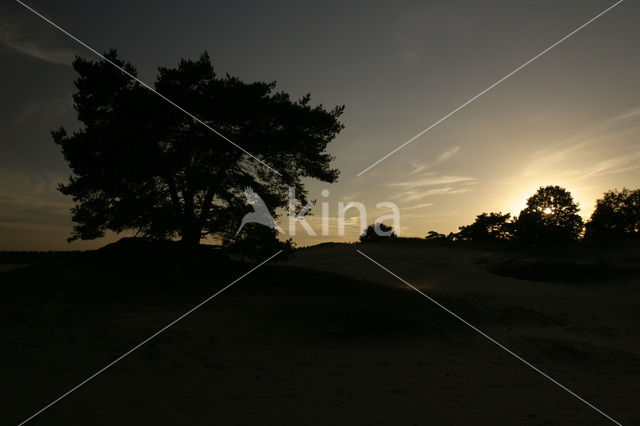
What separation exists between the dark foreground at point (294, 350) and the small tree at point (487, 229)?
22787 millimetres

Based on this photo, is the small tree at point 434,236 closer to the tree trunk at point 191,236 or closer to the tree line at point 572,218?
the tree line at point 572,218

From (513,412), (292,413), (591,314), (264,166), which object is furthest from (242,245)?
(591,314)

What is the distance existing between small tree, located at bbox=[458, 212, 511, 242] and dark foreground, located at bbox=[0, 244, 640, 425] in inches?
897

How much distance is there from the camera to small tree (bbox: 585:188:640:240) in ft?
159

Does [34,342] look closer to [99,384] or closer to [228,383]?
[99,384]

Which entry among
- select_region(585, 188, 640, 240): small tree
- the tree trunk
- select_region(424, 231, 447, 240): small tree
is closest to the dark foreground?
the tree trunk

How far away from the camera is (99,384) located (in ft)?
22.1

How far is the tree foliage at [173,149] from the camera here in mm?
15438

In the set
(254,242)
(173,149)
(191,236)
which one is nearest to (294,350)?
(254,242)

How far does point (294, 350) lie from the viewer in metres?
9.23

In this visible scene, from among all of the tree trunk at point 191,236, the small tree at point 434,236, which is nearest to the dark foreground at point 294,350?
the tree trunk at point 191,236

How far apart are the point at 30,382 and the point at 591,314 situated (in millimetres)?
17170

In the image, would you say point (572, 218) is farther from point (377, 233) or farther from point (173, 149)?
point (173, 149)

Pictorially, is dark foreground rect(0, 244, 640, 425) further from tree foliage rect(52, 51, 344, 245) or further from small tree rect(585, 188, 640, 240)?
small tree rect(585, 188, 640, 240)
